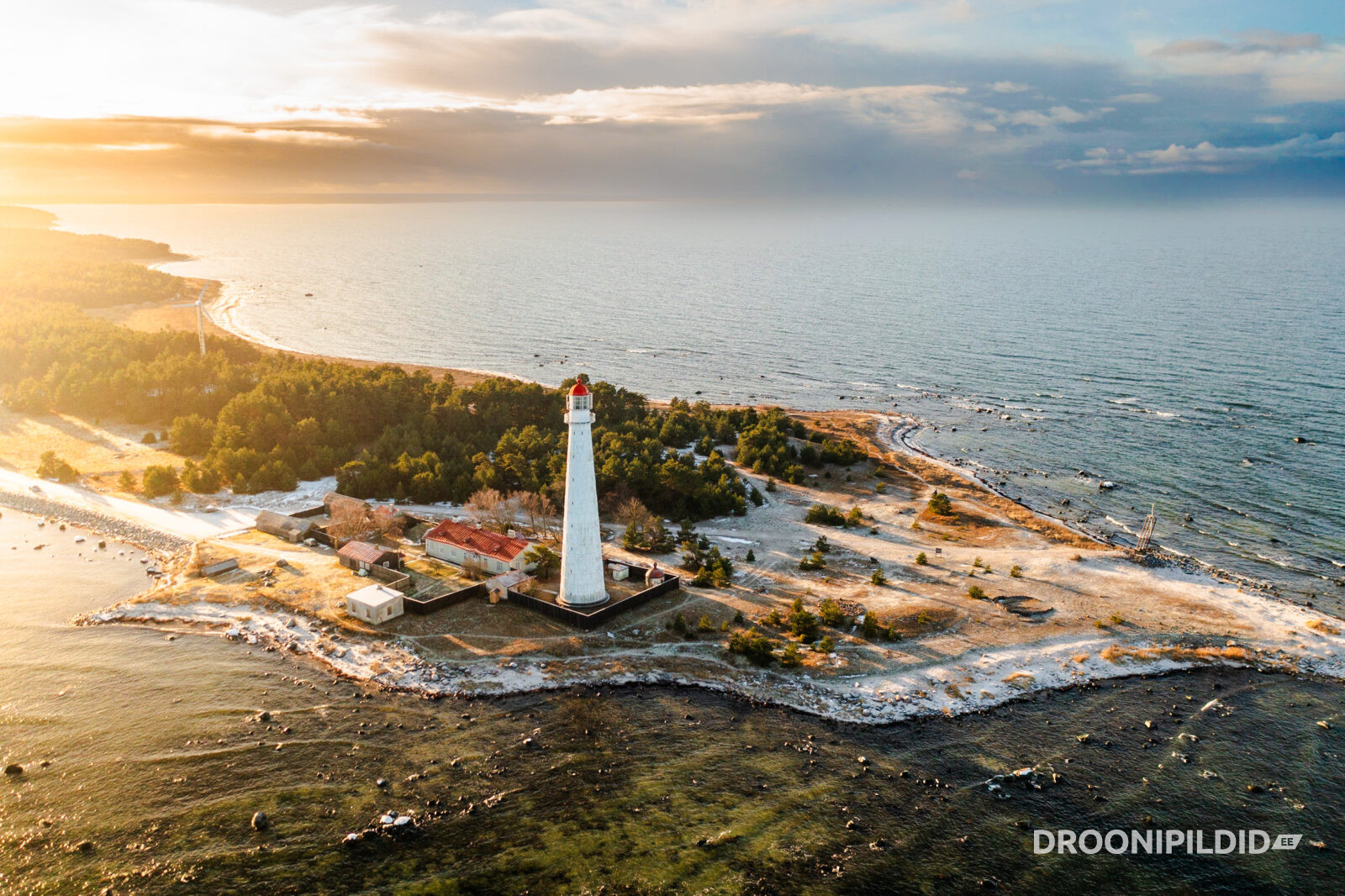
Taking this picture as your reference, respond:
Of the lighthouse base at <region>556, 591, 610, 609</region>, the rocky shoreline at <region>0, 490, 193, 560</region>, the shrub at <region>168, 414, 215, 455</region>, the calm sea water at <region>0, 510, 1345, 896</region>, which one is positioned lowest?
the calm sea water at <region>0, 510, 1345, 896</region>

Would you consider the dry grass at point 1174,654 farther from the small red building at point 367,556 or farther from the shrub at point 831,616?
the small red building at point 367,556

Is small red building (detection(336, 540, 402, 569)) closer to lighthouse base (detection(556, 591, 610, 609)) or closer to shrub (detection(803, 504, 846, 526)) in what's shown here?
lighthouse base (detection(556, 591, 610, 609))

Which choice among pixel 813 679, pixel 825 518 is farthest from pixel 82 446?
pixel 813 679

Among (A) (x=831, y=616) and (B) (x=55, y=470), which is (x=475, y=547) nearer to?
(A) (x=831, y=616)

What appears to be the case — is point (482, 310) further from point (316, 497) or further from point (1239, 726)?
point (1239, 726)

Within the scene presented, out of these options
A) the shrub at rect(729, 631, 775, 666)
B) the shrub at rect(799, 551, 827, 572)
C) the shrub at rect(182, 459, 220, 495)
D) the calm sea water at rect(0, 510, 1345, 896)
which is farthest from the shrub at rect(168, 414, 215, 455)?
the shrub at rect(729, 631, 775, 666)
